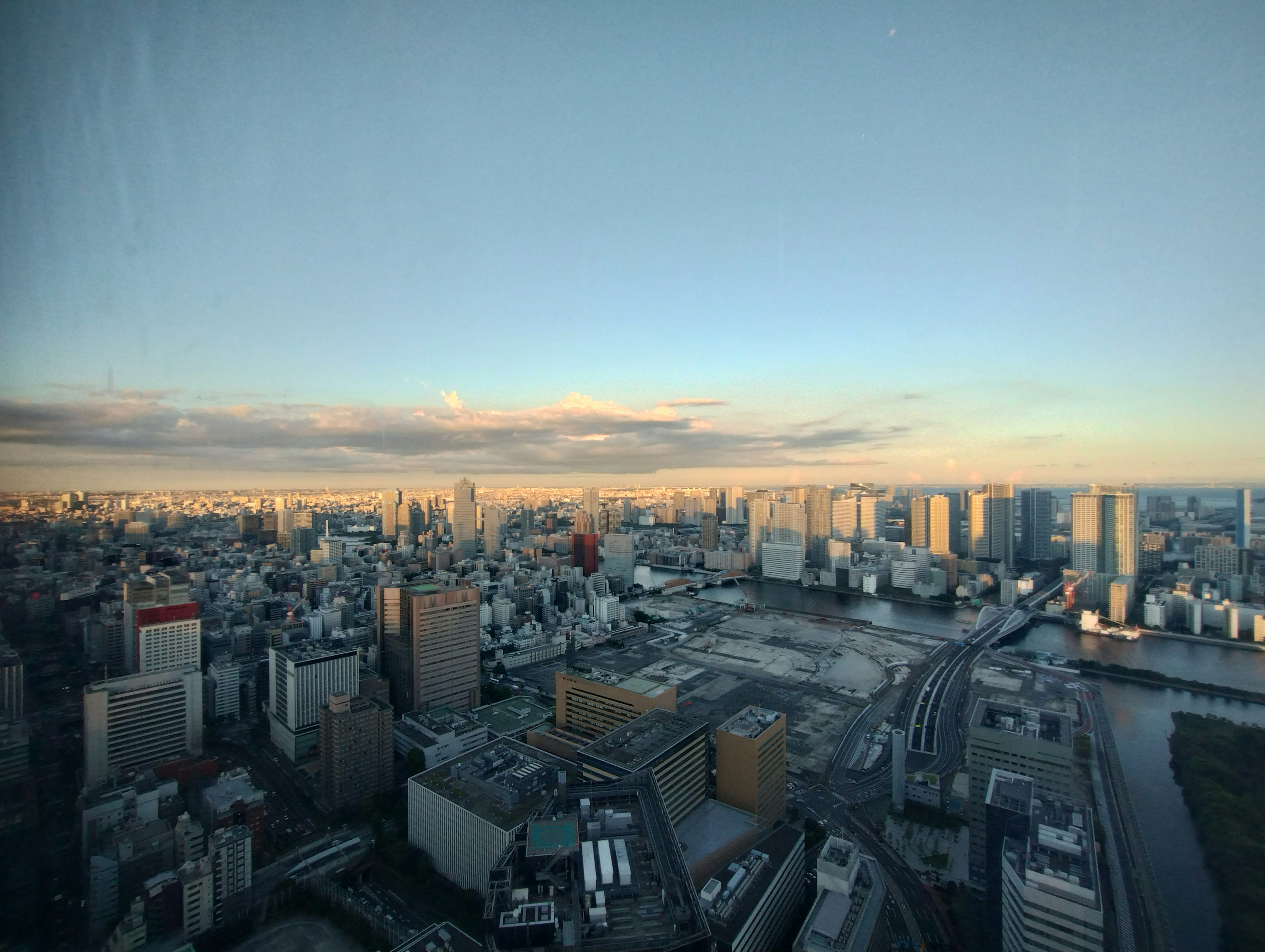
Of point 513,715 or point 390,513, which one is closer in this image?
point 513,715

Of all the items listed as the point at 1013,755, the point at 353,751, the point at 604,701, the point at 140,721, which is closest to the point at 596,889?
the point at 604,701

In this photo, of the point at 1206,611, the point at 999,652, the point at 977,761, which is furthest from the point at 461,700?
the point at 1206,611

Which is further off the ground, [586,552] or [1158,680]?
[586,552]

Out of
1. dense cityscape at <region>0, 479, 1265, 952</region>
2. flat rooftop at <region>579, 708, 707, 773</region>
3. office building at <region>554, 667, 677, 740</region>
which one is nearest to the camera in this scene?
dense cityscape at <region>0, 479, 1265, 952</region>

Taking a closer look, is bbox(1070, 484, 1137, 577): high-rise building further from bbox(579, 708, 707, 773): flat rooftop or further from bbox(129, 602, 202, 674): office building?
bbox(129, 602, 202, 674): office building

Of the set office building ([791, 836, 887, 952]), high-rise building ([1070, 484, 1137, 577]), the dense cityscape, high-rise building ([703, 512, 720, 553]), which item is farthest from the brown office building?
high-rise building ([703, 512, 720, 553])

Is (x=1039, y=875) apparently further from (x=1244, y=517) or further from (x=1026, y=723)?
(x=1244, y=517)

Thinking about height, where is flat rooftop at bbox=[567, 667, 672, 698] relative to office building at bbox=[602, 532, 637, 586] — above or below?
above

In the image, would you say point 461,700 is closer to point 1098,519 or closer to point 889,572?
point 889,572
